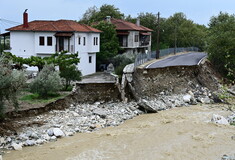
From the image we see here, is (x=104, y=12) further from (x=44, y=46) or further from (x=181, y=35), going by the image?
(x=44, y=46)

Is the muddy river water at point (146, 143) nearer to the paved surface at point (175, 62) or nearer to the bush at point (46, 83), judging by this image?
the bush at point (46, 83)

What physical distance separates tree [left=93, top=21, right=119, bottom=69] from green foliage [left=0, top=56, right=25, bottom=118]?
84.6 feet

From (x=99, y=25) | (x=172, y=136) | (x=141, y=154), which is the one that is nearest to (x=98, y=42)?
(x=99, y=25)

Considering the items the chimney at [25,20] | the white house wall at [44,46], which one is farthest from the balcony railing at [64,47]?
the chimney at [25,20]

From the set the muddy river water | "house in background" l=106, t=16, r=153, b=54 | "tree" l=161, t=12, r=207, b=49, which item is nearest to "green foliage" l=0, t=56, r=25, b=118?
the muddy river water

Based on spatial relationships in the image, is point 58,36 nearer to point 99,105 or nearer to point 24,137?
point 99,105

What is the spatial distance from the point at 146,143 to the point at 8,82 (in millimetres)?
8945

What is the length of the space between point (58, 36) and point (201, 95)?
56.6ft

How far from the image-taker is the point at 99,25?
47812 mm

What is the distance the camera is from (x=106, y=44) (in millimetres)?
46219

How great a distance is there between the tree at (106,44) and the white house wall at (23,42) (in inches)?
408

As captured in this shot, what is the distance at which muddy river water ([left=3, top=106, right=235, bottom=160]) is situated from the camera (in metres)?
17.7

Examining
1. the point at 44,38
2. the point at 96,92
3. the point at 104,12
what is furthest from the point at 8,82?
the point at 104,12

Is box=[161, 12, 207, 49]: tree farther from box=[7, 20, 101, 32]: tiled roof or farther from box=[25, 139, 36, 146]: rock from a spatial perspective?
box=[25, 139, 36, 146]: rock
